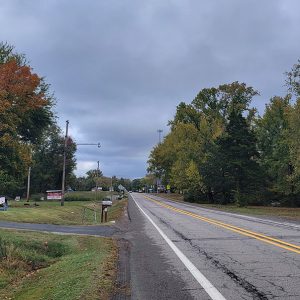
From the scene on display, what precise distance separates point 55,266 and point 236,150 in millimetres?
47014

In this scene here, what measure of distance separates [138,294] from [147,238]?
9.16 meters

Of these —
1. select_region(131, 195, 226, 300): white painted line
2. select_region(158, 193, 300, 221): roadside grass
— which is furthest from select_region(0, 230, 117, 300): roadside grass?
select_region(158, 193, 300, 221): roadside grass

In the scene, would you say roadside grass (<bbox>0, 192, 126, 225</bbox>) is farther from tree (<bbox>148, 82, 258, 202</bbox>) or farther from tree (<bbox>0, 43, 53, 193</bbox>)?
tree (<bbox>148, 82, 258, 202</bbox>)

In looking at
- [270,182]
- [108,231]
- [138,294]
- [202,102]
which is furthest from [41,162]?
[138,294]

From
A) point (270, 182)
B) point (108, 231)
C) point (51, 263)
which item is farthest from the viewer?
point (270, 182)

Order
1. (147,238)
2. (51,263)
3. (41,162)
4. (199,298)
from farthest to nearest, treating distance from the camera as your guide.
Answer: (41,162) < (147,238) < (51,263) < (199,298)

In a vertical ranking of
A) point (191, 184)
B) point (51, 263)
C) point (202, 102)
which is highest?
point (202, 102)

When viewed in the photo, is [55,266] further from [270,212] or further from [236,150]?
[236,150]

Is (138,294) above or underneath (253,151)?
underneath

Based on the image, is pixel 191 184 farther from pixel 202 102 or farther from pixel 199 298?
pixel 199 298

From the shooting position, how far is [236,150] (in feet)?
185

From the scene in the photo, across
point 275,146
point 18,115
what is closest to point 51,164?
point 275,146

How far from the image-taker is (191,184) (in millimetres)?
68500

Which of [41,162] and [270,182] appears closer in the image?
[270,182]
